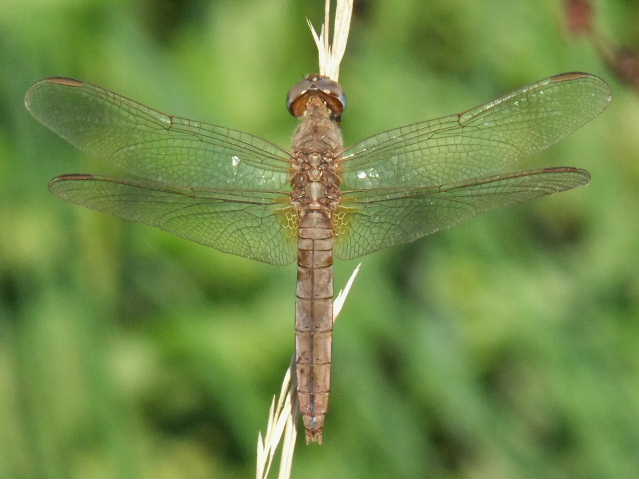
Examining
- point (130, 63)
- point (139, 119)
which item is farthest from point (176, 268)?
point (139, 119)

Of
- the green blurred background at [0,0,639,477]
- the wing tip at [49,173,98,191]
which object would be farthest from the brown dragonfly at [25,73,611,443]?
the green blurred background at [0,0,639,477]

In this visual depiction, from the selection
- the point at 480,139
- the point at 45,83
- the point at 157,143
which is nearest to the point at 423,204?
the point at 480,139

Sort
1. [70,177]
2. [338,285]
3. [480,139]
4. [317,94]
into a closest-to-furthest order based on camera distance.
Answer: [70,177] < [480,139] < [317,94] < [338,285]

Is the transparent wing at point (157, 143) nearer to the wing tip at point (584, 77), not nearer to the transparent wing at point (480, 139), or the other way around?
the transparent wing at point (480, 139)

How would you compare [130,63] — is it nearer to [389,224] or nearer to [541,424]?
[389,224]

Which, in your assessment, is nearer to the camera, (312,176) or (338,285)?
(312,176)

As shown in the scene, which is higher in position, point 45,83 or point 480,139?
point 45,83

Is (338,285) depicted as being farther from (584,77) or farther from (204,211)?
(584,77)
